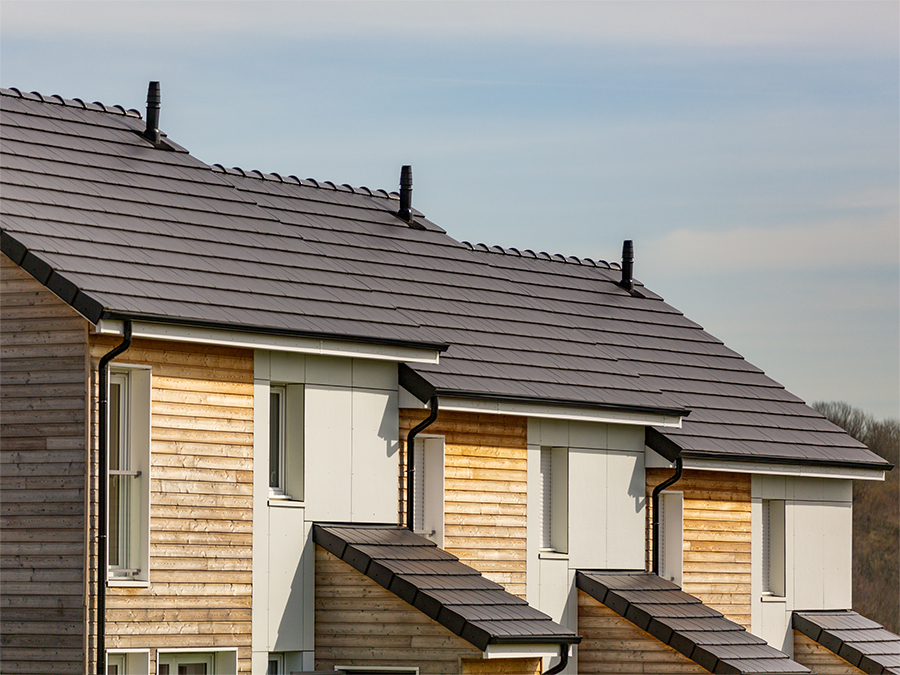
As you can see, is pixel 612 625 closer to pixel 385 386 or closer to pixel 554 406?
pixel 554 406

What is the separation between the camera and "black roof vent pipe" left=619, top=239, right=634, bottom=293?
2766 centimetres

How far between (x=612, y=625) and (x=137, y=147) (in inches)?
378

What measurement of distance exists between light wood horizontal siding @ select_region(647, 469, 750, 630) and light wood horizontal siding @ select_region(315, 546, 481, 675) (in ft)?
22.2

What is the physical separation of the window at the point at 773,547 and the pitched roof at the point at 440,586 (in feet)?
27.2

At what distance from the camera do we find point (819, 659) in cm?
2477

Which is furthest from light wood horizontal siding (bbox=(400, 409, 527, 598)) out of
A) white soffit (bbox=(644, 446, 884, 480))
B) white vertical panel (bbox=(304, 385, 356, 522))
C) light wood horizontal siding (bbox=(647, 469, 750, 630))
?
light wood horizontal siding (bbox=(647, 469, 750, 630))

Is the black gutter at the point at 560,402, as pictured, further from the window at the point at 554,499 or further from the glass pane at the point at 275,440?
the glass pane at the point at 275,440

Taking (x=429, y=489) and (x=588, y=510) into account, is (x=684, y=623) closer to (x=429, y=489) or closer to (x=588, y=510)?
(x=588, y=510)

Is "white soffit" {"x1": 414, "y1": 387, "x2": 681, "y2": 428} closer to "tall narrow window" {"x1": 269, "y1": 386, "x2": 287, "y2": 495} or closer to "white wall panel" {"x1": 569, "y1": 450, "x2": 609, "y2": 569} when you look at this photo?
"white wall panel" {"x1": 569, "y1": 450, "x2": 609, "y2": 569}

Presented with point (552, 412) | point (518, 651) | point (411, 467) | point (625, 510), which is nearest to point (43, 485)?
point (411, 467)

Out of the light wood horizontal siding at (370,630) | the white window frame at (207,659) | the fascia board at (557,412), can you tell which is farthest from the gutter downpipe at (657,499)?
the white window frame at (207,659)

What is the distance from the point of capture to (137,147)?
67.5 ft

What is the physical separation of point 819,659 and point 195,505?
1260cm

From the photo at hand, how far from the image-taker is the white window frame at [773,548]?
2491 cm
